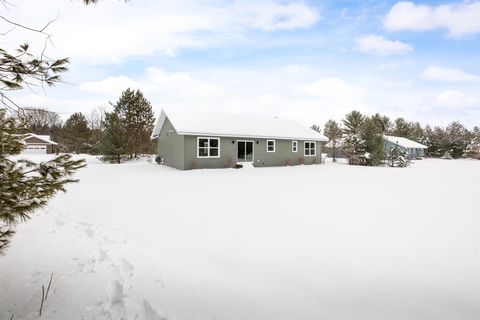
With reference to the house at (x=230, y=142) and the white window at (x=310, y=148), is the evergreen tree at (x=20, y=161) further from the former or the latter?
the white window at (x=310, y=148)

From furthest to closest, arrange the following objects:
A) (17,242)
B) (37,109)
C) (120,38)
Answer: (120,38) < (17,242) < (37,109)

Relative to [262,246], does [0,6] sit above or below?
above

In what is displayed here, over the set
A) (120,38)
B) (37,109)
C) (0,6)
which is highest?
(120,38)

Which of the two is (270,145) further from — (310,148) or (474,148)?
(474,148)

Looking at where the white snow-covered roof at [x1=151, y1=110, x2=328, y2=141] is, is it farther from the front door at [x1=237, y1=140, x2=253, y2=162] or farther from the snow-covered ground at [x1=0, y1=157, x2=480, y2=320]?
the snow-covered ground at [x1=0, y1=157, x2=480, y2=320]

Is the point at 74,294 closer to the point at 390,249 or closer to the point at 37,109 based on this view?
the point at 37,109

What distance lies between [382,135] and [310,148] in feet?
26.6

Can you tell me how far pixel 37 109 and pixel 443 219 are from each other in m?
8.91

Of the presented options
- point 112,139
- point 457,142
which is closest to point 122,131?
point 112,139

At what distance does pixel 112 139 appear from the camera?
2391cm

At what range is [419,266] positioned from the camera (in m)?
4.01

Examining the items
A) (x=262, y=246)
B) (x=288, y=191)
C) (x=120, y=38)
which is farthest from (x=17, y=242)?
(x=288, y=191)

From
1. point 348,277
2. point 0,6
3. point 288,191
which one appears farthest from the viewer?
point 288,191

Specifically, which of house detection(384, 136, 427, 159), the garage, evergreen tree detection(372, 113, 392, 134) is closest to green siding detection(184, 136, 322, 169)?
evergreen tree detection(372, 113, 392, 134)
